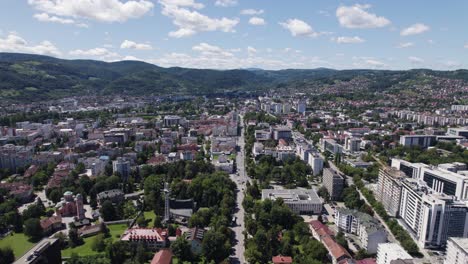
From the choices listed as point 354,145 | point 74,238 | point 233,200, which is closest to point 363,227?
point 233,200

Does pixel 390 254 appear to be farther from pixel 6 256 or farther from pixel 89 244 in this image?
pixel 6 256

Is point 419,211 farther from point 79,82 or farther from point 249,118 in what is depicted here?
point 79,82

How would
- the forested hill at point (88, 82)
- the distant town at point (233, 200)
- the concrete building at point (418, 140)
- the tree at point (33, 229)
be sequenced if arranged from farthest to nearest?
the forested hill at point (88, 82) < the concrete building at point (418, 140) < the tree at point (33, 229) < the distant town at point (233, 200)

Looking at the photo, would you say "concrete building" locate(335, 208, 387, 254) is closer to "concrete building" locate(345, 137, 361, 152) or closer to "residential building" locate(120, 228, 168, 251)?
"residential building" locate(120, 228, 168, 251)

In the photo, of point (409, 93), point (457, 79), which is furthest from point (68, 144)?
point (457, 79)

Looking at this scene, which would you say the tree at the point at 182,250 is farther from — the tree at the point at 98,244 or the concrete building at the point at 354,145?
the concrete building at the point at 354,145

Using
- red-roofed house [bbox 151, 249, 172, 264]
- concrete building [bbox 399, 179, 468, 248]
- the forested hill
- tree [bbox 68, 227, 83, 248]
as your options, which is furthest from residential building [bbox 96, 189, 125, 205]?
the forested hill

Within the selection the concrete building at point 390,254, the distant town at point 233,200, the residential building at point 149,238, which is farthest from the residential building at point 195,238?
the concrete building at point 390,254
